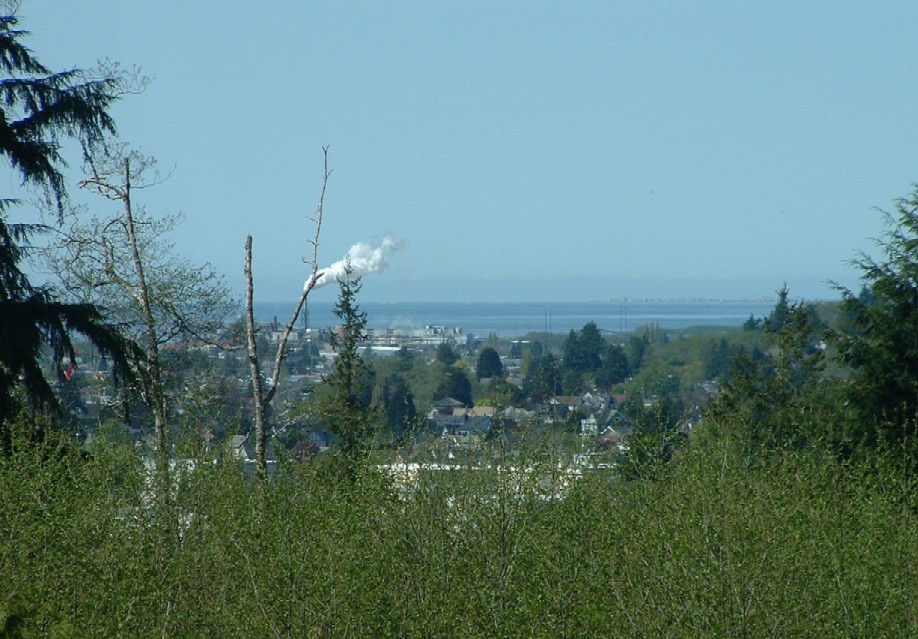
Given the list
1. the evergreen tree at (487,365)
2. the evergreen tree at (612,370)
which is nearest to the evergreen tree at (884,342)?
the evergreen tree at (612,370)

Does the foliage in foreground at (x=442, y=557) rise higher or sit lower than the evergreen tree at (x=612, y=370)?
higher

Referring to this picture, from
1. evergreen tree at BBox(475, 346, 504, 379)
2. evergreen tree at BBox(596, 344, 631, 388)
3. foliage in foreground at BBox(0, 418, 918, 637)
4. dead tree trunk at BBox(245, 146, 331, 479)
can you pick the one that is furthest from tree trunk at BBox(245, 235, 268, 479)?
evergreen tree at BBox(475, 346, 504, 379)

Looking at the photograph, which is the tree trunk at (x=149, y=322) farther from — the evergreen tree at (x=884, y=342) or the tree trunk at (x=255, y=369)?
the evergreen tree at (x=884, y=342)

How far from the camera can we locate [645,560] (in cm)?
938

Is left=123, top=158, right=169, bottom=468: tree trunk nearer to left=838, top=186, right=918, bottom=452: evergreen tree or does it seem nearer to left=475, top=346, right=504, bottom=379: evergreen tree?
left=838, top=186, right=918, bottom=452: evergreen tree

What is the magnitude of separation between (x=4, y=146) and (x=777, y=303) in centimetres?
3310

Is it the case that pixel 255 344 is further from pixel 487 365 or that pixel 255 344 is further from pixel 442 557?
pixel 487 365

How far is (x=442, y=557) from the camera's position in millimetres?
9586

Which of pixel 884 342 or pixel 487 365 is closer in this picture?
pixel 884 342

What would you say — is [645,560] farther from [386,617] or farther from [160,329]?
[160,329]

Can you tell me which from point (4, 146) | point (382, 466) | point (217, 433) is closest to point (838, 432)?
point (217, 433)

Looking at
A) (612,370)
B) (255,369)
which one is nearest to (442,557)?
(255,369)

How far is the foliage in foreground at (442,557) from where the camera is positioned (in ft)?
28.2

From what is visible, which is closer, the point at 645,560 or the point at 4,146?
the point at 645,560
